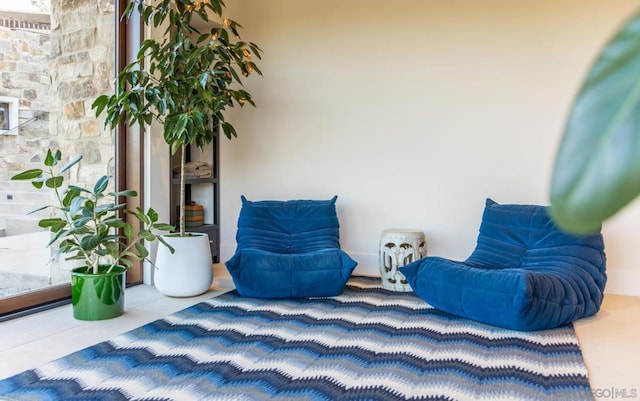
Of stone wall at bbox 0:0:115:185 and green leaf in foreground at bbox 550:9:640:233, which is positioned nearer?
green leaf in foreground at bbox 550:9:640:233

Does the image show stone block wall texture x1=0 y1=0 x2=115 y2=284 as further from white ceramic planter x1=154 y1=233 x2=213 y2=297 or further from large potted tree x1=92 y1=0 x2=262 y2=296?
white ceramic planter x1=154 y1=233 x2=213 y2=297

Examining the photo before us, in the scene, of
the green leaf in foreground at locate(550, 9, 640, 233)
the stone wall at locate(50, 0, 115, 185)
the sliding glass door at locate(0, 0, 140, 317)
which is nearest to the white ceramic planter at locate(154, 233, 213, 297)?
the sliding glass door at locate(0, 0, 140, 317)

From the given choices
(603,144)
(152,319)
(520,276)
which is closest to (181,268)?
(152,319)

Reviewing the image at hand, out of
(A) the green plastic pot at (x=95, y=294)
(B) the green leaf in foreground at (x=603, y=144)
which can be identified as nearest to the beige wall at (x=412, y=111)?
(A) the green plastic pot at (x=95, y=294)

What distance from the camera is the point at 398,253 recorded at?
3.42 m

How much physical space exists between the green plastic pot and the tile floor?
0.06 meters

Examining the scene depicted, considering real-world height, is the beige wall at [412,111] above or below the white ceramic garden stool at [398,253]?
above

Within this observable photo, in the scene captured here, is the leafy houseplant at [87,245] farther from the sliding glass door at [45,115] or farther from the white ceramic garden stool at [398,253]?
the white ceramic garden stool at [398,253]

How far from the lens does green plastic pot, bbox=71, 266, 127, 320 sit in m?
2.68

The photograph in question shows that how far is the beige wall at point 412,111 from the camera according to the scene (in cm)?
352

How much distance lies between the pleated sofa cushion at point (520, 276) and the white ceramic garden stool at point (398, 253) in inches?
16.2

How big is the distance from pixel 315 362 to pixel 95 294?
139 centimetres

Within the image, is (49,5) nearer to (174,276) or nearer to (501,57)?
(174,276)

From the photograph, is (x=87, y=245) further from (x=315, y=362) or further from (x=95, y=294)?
(x=315, y=362)
